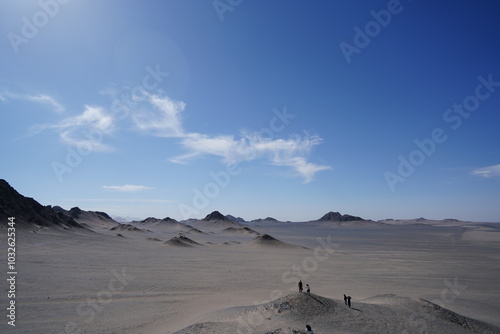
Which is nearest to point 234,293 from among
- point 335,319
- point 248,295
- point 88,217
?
point 248,295

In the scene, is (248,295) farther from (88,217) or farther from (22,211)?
(88,217)

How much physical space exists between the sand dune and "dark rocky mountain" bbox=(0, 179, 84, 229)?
201ft

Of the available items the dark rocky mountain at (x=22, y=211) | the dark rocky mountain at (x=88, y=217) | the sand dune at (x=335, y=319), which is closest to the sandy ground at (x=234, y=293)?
the sand dune at (x=335, y=319)

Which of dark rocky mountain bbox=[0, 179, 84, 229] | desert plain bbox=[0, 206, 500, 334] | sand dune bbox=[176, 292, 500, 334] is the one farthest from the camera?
dark rocky mountain bbox=[0, 179, 84, 229]

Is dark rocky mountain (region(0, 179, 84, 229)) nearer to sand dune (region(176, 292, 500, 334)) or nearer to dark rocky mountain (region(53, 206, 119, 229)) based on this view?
sand dune (region(176, 292, 500, 334))

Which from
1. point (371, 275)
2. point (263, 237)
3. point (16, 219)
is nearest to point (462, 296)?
point (371, 275)

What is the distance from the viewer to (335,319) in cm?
1542

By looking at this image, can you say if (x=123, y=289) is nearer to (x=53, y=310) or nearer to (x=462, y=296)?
(x=53, y=310)

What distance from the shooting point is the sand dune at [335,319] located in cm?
1427

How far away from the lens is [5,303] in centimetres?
1741


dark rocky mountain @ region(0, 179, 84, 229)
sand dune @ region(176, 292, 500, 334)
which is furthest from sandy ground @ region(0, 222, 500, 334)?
dark rocky mountain @ region(0, 179, 84, 229)

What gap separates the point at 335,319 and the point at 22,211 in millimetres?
78674

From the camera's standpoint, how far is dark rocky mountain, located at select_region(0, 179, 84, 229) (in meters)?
61.1

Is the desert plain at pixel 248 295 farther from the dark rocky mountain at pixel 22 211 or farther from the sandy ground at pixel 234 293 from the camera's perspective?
the dark rocky mountain at pixel 22 211
